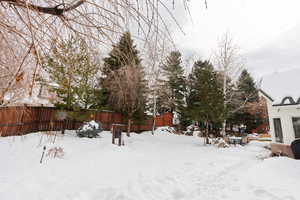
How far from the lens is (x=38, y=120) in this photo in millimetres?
8141

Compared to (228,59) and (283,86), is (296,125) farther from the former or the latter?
(228,59)

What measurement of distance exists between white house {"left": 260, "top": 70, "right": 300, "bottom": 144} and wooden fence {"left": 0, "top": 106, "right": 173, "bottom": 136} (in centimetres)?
881

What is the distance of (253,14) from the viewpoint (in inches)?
54.5

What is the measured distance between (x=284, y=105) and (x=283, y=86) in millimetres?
1780

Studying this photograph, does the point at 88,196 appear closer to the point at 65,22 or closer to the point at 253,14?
the point at 65,22

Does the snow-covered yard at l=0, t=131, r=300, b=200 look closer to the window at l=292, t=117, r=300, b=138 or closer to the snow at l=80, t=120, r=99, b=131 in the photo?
the window at l=292, t=117, r=300, b=138

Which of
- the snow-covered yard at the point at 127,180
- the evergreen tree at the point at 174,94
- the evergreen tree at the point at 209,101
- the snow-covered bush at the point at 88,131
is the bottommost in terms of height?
the snow-covered yard at the point at 127,180

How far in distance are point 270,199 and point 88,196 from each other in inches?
122

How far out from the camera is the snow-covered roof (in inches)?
273

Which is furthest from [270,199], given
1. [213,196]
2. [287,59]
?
[287,59]

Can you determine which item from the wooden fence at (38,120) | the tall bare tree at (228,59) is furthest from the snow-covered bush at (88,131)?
the tall bare tree at (228,59)

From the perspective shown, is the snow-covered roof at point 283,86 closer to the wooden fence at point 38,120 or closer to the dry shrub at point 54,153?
the wooden fence at point 38,120

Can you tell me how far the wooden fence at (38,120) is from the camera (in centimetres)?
496

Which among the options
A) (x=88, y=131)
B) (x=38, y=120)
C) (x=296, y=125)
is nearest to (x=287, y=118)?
(x=296, y=125)
